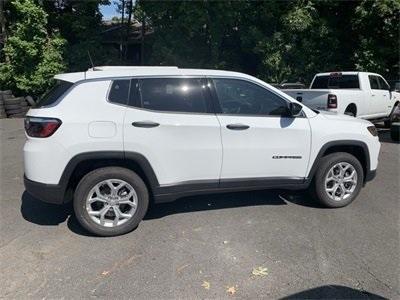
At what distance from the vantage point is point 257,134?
4.95 metres

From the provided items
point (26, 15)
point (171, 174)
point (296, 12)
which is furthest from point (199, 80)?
point (26, 15)

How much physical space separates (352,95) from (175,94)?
7821 millimetres

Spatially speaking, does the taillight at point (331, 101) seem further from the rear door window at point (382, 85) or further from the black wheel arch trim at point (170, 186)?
the black wheel arch trim at point (170, 186)

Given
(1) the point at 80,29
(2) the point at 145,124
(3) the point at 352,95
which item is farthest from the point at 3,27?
(2) the point at 145,124

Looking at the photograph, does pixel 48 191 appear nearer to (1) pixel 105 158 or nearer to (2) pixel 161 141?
(1) pixel 105 158

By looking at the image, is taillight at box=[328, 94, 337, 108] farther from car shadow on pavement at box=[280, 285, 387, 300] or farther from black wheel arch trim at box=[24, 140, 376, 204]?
car shadow on pavement at box=[280, 285, 387, 300]

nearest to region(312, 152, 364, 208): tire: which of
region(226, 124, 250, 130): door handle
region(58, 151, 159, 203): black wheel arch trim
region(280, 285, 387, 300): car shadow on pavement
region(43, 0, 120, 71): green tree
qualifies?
region(226, 124, 250, 130): door handle

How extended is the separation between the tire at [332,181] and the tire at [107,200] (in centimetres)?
222

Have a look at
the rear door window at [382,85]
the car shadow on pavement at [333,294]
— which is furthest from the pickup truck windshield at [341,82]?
Answer: the car shadow on pavement at [333,294]

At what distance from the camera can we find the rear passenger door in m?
4.54

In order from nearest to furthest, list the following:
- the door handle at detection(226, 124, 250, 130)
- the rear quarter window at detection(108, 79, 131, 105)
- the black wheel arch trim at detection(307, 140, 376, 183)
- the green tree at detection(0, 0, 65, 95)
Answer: the rear quarter window at detection(108, 79, 131, 105)
the door handle at detection(226, 124, 250, 130)
the black wheel arch trim at detection(307, 140, 376, 183)
the green tree at detection(0, 0, 65, 95)

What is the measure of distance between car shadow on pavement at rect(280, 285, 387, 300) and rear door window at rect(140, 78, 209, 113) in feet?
7.37

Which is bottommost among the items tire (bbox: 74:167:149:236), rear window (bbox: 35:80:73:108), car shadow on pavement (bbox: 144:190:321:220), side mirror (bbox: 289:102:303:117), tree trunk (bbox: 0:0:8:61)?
car shadow on pavement (bbox: 144:190:321:220)

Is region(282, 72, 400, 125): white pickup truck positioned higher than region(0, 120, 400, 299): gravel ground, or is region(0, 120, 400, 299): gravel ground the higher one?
region(282, 72, 400, 125): white pickup truck
